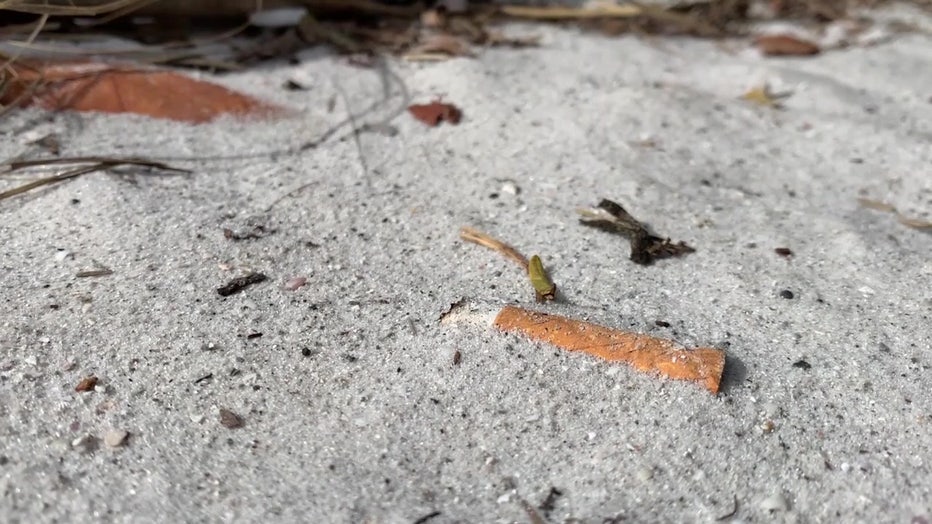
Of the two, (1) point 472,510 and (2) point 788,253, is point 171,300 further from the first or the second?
(2) point 788,253

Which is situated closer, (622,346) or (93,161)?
(622,346)

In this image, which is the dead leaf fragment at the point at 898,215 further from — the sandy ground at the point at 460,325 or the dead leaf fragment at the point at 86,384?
the dead leaf fragment at the point at 86,384

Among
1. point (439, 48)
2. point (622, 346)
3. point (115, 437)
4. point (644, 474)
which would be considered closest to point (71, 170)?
point (115, 437)

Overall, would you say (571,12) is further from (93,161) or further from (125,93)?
(93,161)

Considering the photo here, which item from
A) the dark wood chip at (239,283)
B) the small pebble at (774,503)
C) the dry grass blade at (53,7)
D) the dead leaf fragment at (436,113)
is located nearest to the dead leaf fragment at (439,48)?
the dead leaf fragment at (436,113)

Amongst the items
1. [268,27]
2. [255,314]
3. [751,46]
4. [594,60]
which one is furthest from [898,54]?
[255,314]
